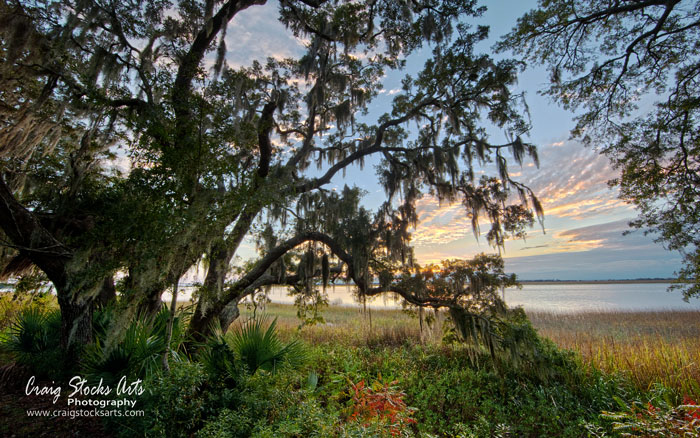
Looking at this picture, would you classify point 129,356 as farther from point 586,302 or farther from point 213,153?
point 586,302

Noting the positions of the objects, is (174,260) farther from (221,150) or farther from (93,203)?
(93,203)

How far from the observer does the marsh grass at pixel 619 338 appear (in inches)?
254

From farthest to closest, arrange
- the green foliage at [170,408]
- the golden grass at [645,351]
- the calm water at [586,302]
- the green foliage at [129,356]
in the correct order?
1. the calm water at [586,302]
2. the golden grass at [645,351]
3. the green foliage at [129,356]
4. the green foliage at [170,408]

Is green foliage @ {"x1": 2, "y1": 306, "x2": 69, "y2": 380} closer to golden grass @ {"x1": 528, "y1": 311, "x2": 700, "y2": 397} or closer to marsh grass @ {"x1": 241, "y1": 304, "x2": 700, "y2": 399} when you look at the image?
marsh grass @ {"x1": 241, "y1": 304, "x2": 700, "y2": 399}

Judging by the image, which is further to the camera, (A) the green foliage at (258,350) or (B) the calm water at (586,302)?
(B) the calm water at (586,302)

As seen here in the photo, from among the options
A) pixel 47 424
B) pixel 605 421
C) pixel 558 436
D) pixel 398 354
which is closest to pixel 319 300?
pixel 398 354

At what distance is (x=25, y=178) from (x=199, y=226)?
19.2ft

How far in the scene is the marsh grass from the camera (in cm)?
645

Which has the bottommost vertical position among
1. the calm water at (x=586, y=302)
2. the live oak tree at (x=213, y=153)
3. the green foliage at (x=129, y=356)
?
the calm water at (x=586, y=302)

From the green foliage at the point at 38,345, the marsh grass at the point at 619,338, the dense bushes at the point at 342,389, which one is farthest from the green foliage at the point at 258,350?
the green foliage at the point at 38,345

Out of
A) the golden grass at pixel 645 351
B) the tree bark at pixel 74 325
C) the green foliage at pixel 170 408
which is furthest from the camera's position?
the golden grass at pixel 645 351

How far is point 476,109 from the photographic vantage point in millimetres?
8219

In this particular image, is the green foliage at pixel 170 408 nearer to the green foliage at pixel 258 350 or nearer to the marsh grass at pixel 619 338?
the green foliage at pixel 258 350

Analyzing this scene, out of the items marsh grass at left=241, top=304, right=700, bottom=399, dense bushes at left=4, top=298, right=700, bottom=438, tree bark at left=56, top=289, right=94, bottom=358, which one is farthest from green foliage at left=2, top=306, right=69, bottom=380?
marsh grass at left=241, top=304, right=700, bottom=399
